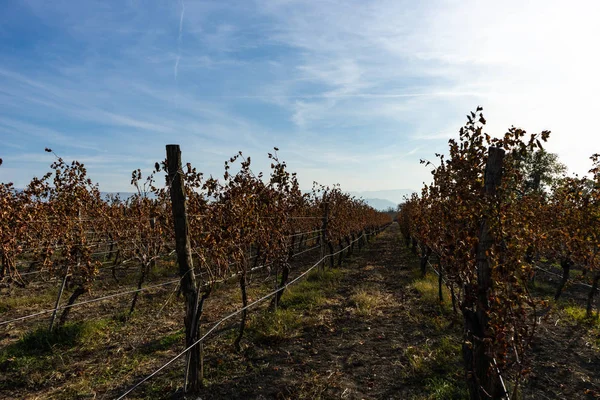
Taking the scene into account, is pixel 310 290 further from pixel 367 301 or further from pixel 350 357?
pixel 350 357

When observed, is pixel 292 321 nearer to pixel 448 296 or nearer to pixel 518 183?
pixel 448 296

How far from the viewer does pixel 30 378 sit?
5266 mm

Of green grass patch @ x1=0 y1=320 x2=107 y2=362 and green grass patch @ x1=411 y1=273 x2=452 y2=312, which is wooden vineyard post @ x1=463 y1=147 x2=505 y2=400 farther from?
green grass patch @ x1=0 y1=320 x2=107 y2=362

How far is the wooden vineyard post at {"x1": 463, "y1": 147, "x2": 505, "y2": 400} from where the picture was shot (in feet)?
11.5

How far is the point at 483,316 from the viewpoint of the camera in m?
3.60

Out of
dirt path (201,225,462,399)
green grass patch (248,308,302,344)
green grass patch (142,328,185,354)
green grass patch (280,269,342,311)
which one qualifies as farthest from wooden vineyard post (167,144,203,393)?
green grass patch (280,269,342,311)

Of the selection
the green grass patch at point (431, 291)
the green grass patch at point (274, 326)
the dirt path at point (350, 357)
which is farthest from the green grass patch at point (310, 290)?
the green grass patch at point (431, 291)

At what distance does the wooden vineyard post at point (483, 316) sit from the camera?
3.51m

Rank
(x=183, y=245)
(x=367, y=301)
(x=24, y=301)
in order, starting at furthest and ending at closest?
(x=24, y=301), (x=367, y=301), (x=183, y=245)

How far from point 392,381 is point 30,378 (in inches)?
223

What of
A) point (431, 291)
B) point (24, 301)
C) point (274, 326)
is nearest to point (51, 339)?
point (24, 301)

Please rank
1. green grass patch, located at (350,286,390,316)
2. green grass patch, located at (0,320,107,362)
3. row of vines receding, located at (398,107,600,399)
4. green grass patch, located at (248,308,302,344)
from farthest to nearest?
green grass patch, located at (350,286,390,316) → green grass patch, located at (248,308,302,344) → green grass patch, located at (0,320,107,362) → row of vines receding, located at (398,107,600,399)

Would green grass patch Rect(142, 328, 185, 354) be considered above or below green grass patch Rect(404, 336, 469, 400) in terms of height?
above

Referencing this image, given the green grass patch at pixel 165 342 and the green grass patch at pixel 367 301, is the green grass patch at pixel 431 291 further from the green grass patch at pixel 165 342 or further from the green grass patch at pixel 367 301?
the green grass patch at pixel 165 342
